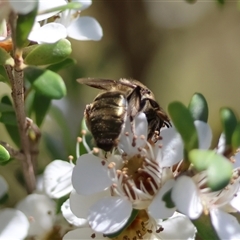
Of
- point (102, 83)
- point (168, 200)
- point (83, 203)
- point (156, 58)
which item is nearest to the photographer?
point (168, 200)

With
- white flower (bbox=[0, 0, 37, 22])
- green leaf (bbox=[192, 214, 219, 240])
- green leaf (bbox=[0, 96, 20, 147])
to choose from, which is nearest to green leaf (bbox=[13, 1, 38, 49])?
white flower (bbox=[0, 0, 37, 22])

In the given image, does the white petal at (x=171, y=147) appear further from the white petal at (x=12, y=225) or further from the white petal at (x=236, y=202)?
the white petal at (x=12, y=225)

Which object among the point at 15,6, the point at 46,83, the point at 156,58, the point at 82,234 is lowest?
the point at 156,58

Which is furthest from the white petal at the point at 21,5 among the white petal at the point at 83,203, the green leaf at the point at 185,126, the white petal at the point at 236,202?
the white petal at the point at 236,202

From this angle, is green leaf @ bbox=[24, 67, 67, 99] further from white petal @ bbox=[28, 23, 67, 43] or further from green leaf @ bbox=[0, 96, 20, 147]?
green leaf @ bbox=[0, 96, 20, 147]

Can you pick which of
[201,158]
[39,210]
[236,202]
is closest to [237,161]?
[236,202]

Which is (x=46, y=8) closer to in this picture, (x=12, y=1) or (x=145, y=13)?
(x=12, y=1)

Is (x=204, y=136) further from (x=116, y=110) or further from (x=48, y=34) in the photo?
(x=48, y=34)
